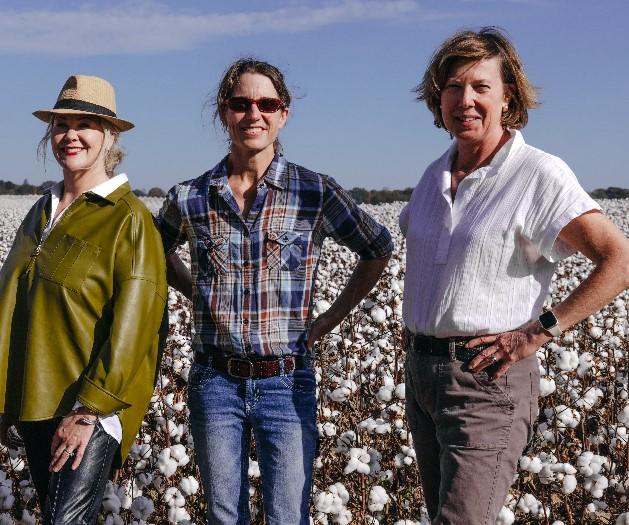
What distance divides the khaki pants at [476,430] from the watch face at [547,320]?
7.3 inches

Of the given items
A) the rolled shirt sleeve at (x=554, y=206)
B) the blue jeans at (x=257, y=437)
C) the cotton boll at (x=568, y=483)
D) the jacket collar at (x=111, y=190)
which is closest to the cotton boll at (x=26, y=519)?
the blue jeans at (x=257, y=437)

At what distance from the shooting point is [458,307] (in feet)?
9.93

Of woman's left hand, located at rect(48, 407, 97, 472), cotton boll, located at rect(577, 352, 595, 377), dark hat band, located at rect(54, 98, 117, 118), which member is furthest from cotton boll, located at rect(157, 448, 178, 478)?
cotton boll, located at rect(577, 352, 595, 377)

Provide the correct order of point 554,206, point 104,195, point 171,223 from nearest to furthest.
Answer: point 554,206
point 104,195
point 171,223

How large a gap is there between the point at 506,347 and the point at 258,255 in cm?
102

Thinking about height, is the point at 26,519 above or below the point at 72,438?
below

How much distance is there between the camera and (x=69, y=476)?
117 inches

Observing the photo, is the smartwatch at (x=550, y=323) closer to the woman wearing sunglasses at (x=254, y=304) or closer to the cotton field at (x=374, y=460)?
the woman wearing sunglasses at (x=254, y=304)

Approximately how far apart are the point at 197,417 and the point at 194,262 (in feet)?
2.01

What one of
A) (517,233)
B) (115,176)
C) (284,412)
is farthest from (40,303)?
(517,233)

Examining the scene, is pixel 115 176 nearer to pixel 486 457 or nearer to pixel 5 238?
pixel 486 457

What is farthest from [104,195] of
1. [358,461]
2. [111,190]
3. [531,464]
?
[531,464]

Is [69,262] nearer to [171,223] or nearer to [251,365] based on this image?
[171,223]

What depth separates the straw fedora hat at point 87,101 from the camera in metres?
3.25
